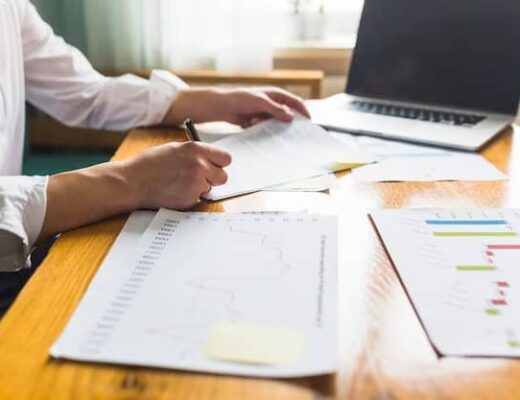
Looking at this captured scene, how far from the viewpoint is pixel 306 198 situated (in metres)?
0.89

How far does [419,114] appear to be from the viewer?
122 cm

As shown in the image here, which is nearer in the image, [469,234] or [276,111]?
[469,234]

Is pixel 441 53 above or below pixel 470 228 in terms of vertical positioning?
above

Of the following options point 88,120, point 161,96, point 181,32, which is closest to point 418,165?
point 161,96

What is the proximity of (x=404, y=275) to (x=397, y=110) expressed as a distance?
619 mm

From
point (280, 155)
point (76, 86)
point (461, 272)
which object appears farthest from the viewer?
point (76, 86)

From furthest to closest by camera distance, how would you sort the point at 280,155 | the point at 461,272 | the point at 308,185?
1. the point at 280,155
2. the point at 308,185
3. the point at 461,272

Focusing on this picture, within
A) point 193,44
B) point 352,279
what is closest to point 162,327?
point 352,279

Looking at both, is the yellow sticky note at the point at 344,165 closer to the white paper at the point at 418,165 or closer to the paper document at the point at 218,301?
the white paper at the point at 418,165

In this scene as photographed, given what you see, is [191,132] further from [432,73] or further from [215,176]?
[432,73]

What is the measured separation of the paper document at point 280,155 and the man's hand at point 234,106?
0.08 feet

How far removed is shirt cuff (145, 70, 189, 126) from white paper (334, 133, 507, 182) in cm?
32

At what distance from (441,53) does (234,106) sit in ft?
Result: 1.31

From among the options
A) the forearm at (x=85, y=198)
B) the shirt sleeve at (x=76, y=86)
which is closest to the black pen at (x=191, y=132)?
the shirt sleeve at (x=76, y=86)
